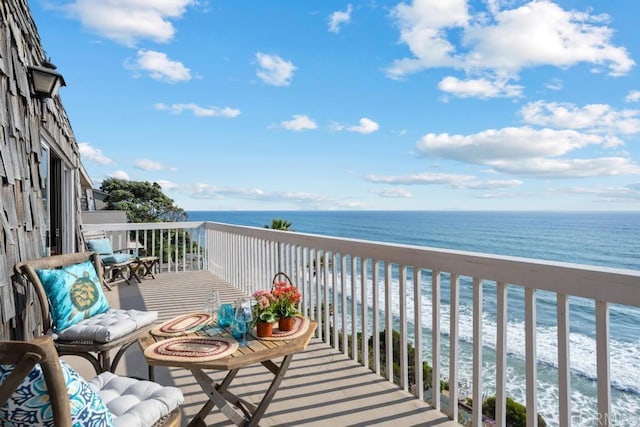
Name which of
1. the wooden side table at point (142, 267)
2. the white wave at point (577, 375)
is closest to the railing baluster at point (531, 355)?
the white wave at point (577, 375)

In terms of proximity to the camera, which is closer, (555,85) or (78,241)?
(78,241)

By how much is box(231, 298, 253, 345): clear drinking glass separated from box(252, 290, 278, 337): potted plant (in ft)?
0.16

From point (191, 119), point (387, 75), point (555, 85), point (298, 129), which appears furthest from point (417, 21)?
point (555, 85)

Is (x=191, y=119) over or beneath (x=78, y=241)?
over

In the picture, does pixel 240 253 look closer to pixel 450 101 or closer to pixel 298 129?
pixel 298 129

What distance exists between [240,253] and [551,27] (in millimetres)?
8867

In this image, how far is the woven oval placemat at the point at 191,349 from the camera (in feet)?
5.50

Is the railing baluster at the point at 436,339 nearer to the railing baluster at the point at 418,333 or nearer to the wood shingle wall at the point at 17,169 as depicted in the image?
the railing baluster at the point at 418,333

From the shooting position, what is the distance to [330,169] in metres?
36.5

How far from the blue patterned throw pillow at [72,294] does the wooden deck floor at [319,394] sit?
0.57 metres

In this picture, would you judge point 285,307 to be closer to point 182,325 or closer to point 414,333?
point 182,325

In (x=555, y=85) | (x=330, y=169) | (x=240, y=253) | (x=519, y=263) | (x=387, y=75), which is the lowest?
(x=240, y=253)

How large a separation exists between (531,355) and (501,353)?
0.50ft

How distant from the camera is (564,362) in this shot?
1.59 meters
